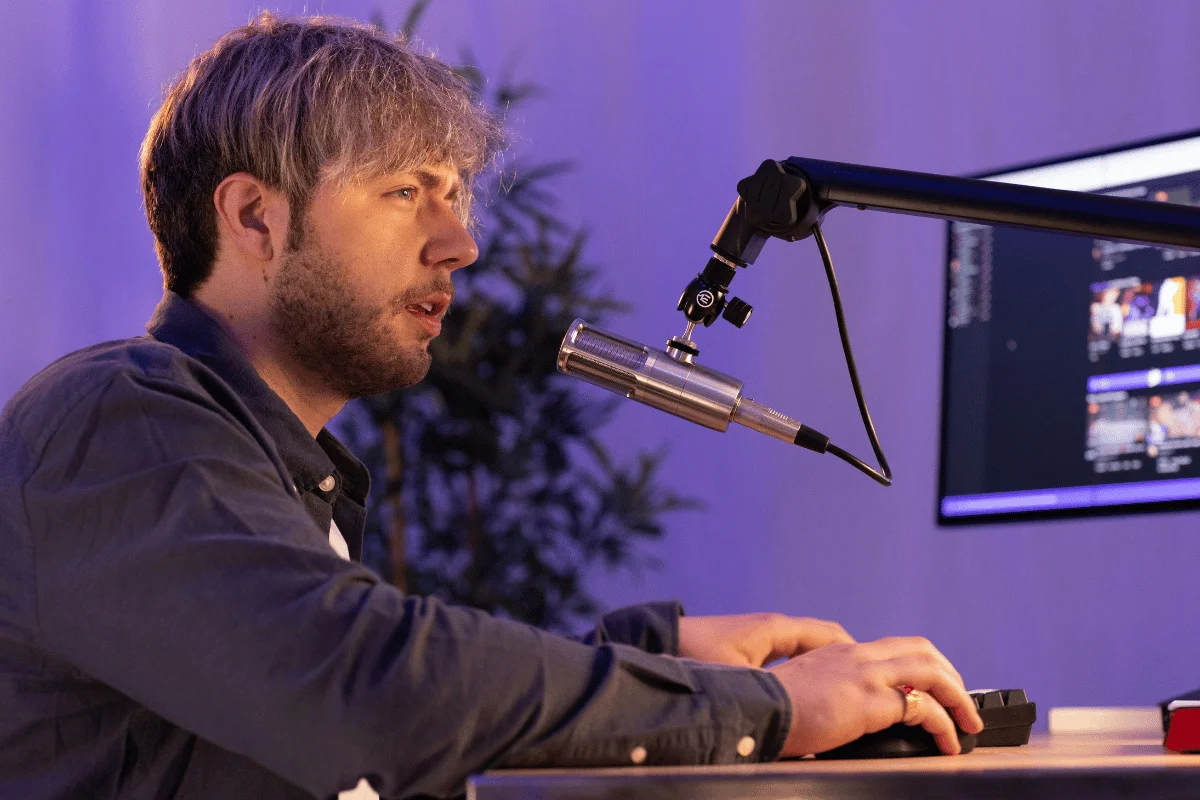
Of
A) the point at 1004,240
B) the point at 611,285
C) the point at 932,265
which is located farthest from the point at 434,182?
the point at 611,285

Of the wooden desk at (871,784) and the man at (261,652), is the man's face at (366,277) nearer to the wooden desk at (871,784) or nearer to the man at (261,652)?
the man at (261,652)

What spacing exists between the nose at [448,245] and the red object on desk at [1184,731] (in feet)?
2.35

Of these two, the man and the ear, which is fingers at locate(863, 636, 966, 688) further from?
the ear

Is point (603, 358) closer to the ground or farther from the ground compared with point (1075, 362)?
closer to the ground

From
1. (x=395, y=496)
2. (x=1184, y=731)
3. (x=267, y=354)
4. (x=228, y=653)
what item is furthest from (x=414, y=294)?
(x=395, y=496)

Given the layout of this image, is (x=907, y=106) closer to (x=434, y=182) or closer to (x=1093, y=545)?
(x=1093, y=545)

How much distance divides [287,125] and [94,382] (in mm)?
498

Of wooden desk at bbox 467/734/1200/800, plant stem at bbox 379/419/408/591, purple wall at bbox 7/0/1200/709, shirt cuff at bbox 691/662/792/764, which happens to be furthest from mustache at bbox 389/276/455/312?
plant stem at bbox 379/419/408/591

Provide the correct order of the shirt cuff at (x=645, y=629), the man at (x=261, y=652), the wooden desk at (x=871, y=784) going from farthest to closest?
1. the shirt cuff at (x=645, y=629)
2. the man at (x=261, y=652)
3. the wooden desk at (x=871, y=784)

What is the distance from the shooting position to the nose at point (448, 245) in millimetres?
1219

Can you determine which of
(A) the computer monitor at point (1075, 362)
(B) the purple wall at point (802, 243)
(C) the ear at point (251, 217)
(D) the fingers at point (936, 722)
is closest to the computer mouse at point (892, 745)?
(D) the fingers at point (936, 722)

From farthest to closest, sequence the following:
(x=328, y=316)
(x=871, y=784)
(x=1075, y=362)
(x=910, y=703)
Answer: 1. (x=1075, y=362)
2. (x=328, y=316)
3. (x=910, y=703)
4. (x=871, y=784)

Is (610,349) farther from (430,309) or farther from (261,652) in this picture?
(430,309)

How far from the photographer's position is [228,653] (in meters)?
0.67
